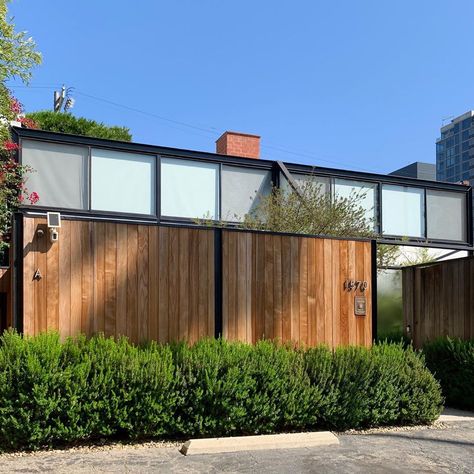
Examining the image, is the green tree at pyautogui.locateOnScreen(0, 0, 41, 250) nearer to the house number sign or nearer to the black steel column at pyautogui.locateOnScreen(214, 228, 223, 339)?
the black steel column at pyautogui.locateOnScreen(214, 228, 223, 339)

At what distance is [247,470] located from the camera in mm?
5398

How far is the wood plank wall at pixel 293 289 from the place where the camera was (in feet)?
25.7

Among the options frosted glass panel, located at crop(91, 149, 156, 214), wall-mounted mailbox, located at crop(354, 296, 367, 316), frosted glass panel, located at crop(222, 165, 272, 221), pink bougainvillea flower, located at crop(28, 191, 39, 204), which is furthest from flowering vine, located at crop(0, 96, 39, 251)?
wall-mounted mailbox, located at crop(354, 296, 367, 316)

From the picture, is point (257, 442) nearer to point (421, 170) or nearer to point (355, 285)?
point (355, 285)

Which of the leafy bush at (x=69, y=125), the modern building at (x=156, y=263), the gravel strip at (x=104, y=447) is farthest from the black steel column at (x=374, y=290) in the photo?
the leafy bush at (x=69, y=125)

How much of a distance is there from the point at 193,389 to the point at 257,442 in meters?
0.92

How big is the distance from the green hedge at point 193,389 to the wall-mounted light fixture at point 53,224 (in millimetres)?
1218

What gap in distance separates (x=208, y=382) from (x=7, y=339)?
2274mm

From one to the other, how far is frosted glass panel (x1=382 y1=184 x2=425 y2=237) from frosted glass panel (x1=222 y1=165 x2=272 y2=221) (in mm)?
3356

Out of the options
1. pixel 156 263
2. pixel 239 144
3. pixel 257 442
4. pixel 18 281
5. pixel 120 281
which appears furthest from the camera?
pixel 239 144

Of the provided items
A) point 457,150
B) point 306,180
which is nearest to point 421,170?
point 306,180

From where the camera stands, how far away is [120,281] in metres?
7.18

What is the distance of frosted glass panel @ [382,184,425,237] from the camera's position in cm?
1416

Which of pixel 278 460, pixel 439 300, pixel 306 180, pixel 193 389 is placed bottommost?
pixel 278 460
